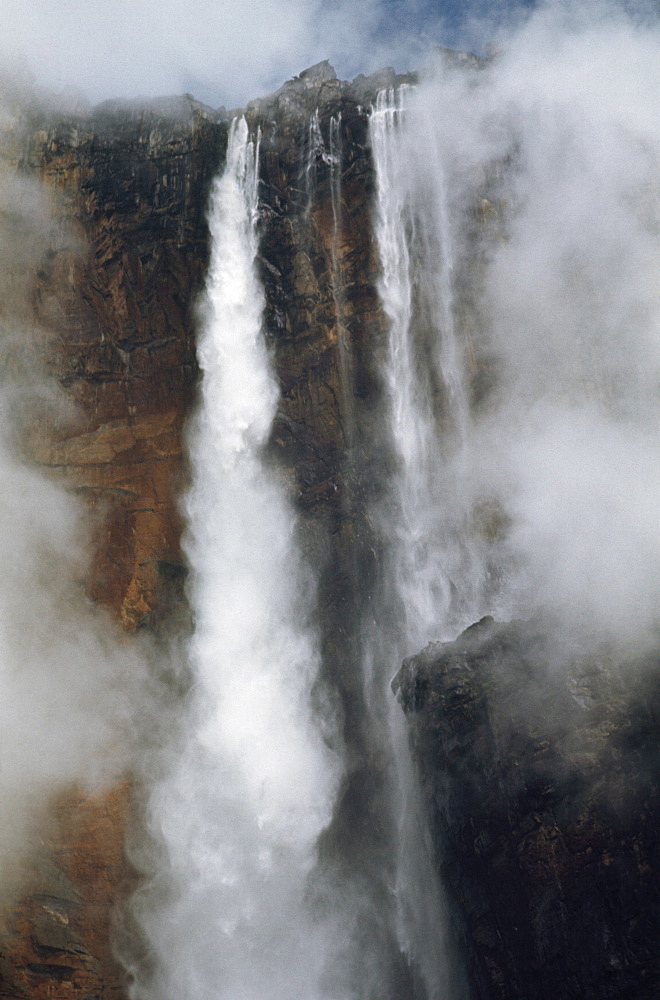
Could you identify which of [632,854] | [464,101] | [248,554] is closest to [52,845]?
[248,554]

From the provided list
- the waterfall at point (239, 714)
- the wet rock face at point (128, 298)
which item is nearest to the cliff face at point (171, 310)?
the wet rock face at point (128, 298)

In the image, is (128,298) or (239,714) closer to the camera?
(239,714)

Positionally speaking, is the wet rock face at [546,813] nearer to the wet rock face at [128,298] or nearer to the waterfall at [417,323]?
the waterfall at [417,323]

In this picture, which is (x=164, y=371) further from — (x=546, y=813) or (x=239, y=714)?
(x=546, y=813)

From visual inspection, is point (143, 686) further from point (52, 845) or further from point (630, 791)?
point (630, 791)

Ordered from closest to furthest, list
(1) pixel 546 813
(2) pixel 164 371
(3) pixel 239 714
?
(1) pixel 546 813
(3) pixel 239 714
(2) pixel 164 371

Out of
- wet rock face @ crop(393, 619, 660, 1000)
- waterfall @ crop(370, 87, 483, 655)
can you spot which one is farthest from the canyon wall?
Result: wet rock face @ crop(393, 619, 660, 1000)

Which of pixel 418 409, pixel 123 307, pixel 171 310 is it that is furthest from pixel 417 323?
pixel 123 307
